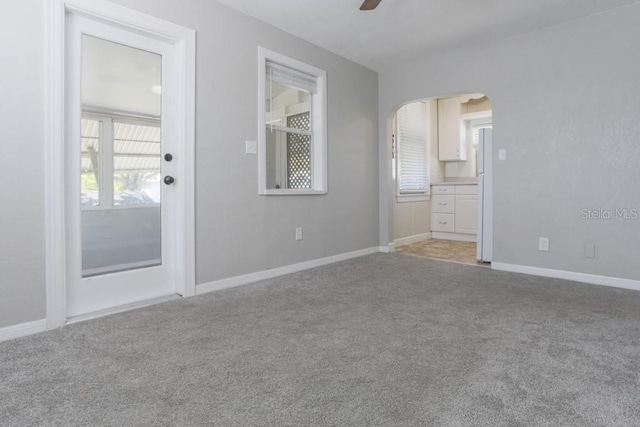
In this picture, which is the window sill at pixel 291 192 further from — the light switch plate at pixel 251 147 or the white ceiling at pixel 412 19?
the white ceiling at pixel 412 19

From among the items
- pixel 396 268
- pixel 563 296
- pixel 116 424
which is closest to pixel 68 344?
pixel 116 424

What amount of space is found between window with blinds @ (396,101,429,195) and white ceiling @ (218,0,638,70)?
1.64 meters

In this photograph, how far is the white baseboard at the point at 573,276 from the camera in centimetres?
296

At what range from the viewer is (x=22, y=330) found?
6.50 ft

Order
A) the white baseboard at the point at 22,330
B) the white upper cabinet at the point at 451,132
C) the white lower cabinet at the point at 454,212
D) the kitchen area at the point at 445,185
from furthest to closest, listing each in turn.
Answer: the white upper cabinet at the point at 451,132 → the white lower cabinet at the point at 454,212 → the kitchen area at the point at 445,185 → the white baseboard at the point at 22,330

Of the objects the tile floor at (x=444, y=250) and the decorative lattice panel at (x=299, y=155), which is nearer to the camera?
the decorative lattice panel at (x=299, y=155)

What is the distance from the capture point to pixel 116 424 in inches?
47.9

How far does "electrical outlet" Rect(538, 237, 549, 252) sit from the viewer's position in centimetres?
337

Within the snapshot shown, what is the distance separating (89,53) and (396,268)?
10.1 feet

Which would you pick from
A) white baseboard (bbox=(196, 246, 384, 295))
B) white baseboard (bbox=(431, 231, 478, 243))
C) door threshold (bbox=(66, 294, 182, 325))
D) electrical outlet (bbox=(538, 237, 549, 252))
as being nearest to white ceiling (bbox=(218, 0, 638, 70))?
electrical outlet (bbox=(538, 237, 549, 252))

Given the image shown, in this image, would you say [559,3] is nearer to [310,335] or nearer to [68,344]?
[310,335]

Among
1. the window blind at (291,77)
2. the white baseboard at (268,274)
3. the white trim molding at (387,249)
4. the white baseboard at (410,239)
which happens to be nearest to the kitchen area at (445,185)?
the white baseboard at (410,239)

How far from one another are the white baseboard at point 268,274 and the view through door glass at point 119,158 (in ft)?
1.41
